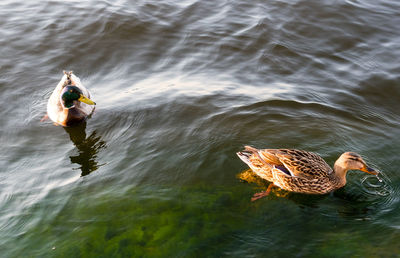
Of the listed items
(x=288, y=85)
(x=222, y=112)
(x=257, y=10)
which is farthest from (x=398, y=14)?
(x=222, y=112)

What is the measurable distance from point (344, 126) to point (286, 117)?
1.00 m

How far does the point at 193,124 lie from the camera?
288 inches

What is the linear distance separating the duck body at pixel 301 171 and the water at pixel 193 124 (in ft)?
0.60

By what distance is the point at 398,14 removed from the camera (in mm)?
11664

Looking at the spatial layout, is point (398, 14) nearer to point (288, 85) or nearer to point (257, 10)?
point (257, 10)

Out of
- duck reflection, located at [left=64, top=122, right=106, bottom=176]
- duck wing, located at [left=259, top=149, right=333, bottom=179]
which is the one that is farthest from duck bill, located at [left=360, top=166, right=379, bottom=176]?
duck reflection, located at [left=64, top=122, right=106, bottom=176]

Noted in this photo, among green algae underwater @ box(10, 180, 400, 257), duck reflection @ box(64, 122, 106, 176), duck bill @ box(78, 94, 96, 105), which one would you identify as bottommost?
green algae underwater @ box(10, 180, 400, 257)

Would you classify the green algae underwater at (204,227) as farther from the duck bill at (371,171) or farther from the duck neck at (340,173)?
the duck bill at (371,171)

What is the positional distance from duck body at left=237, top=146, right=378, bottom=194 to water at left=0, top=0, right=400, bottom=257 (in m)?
0.18

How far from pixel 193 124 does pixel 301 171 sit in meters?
2.39

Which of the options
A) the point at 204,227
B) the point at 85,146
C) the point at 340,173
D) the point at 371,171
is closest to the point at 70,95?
the point at 85,146

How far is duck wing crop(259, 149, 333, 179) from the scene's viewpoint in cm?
557

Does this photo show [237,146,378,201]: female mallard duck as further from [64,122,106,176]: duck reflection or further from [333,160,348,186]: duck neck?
[64,122,106,176]: duck reflection

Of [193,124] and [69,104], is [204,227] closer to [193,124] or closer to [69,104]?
[193,124]
